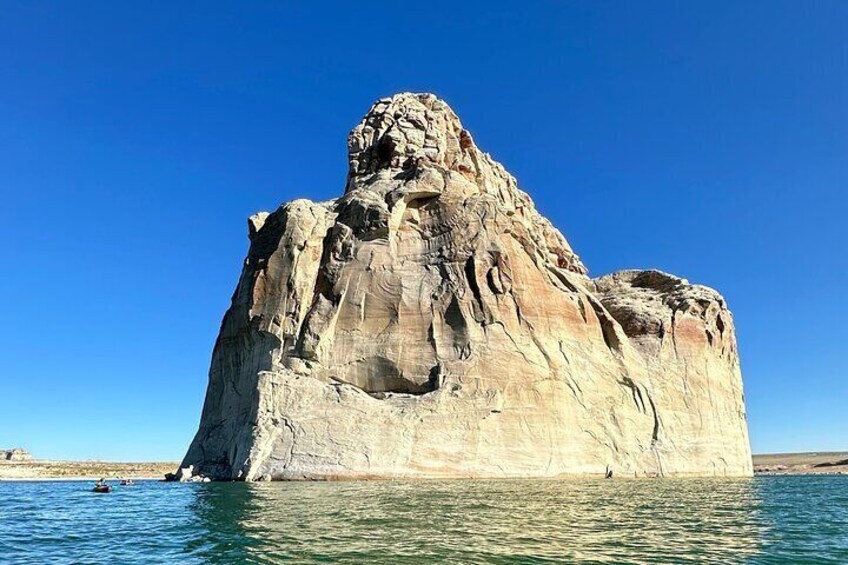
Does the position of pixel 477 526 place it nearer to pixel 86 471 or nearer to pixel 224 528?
pixel 224 528

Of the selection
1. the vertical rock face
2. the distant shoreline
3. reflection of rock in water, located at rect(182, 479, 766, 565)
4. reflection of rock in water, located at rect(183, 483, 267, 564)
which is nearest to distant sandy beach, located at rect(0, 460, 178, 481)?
the distant shoreline

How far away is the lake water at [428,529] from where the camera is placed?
1401cm

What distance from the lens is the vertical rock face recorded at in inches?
1528

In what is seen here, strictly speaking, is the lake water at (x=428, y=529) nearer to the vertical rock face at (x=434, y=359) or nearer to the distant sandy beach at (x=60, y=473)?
the vertical rock face at (x=434, y=359)

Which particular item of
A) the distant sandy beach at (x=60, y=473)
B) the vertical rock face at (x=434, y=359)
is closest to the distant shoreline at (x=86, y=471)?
the distant sandy beach at (x=60, y=473)

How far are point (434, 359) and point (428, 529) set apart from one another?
25.8 m

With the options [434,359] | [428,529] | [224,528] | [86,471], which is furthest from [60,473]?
[428,529]

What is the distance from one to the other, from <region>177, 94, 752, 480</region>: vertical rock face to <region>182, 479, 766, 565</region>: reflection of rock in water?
9348mm

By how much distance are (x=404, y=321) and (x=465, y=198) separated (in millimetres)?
10670

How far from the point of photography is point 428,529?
17062 millimetres

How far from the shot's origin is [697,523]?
19484 mm

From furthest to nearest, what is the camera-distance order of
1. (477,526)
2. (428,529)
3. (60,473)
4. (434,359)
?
(60,473), (434,359), (477,526), (428,529)

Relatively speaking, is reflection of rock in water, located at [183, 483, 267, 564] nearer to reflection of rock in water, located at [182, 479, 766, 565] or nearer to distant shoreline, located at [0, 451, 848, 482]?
reflection of rock in water, located at [182, 479, 766, 565]

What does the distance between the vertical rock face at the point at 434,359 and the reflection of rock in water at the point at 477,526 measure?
9.35 meters
